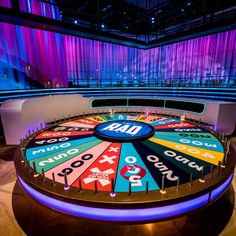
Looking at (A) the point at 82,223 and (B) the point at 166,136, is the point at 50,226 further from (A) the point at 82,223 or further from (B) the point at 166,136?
(B) the point at 166,136

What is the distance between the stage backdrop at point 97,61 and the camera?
7.24 metres

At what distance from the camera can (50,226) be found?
6.91ft

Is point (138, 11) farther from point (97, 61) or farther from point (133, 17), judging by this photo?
point (97, 61)

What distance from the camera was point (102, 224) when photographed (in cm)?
211

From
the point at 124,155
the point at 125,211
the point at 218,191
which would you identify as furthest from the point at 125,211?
the point at 218,191

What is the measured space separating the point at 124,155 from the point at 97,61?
9.42 metres

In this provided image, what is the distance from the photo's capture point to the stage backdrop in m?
7.24

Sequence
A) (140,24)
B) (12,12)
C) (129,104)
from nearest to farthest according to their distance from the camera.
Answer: (12,12) < (129,104) < (140,24)

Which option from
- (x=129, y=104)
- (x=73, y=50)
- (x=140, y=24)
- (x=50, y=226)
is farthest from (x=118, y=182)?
(x=140, y=24)

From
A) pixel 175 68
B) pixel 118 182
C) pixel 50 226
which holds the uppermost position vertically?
pixel 175 68

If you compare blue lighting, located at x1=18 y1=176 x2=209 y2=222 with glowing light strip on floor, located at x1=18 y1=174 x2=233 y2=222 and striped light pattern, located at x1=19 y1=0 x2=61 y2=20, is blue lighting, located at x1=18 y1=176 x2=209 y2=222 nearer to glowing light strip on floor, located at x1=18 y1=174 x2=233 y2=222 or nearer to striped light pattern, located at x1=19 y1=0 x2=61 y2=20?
glowing light strip on floor, located at x1=18 y1=174 x2=233 y2=222

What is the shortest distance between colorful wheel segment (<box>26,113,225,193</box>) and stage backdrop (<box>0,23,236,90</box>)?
5.53m

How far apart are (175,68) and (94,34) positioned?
9.84 metres

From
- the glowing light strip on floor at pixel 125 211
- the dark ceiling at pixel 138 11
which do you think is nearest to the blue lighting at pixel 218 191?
the glowing light strip on floor at pixel 125 211
